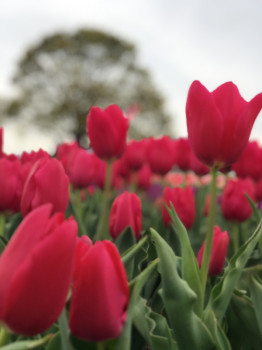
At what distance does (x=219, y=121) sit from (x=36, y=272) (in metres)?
0.52

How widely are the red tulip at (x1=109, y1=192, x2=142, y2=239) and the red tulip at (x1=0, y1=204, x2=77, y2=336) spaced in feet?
1.93

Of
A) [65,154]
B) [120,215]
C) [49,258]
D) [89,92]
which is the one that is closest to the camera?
[49,258]

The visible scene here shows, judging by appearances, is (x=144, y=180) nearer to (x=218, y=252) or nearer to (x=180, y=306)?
(x=218, y=252)

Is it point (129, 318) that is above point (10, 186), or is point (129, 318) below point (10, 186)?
below

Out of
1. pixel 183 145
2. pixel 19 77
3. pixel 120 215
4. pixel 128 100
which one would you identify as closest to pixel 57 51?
pixel 19 77

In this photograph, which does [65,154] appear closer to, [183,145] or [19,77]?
[183,145]

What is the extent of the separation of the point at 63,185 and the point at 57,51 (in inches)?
1041

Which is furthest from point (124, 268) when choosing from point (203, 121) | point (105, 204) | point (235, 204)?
point (235, 204)

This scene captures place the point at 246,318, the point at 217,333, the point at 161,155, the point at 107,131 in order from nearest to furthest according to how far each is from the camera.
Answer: the point at 217,333 < the point at 246,318 < the point at 107,131 < the point at 161,155

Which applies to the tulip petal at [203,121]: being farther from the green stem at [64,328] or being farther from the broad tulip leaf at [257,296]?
the green stem at [64,328]

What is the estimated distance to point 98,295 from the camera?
565mm

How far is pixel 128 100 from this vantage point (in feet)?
88.2

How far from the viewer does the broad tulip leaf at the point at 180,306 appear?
72 cm

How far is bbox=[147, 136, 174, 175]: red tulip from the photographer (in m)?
2.61
